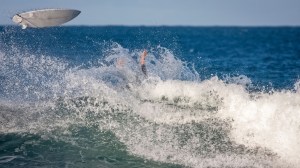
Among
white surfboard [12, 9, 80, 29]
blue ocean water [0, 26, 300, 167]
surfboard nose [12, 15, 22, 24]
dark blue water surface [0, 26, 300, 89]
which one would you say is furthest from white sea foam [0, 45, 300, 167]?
dark blue water surface [0, 26, 300, 89]

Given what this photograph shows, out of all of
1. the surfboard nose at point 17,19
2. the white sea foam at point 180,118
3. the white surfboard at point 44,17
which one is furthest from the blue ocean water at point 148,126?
the surfboard nose at point 17,19

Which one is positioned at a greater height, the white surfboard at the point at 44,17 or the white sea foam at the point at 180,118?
the white surfboard at the point at 44,17

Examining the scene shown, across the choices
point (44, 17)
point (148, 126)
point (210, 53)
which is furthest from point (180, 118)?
point (210, 53)

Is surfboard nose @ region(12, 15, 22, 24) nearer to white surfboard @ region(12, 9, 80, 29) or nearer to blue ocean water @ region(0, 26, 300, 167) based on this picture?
white surfboard @ region(12, 9, 80, 29)

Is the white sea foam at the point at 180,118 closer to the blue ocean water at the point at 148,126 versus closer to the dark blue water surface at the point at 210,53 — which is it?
the blue ocean water at the point at 148,126

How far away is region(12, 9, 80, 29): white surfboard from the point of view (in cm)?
1411

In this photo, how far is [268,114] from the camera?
9.26 m

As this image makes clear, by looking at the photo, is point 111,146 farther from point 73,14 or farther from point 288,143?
point 73,14

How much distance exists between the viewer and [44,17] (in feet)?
47.7

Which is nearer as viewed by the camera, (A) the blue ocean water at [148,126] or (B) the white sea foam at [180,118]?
(A) the blue ocean water at [148,126]

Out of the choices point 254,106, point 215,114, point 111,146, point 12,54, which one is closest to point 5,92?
point 111,146

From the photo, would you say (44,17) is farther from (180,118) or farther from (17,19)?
(180,118)

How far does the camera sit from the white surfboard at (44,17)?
14.1 meters

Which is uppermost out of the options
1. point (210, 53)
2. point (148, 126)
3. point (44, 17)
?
point (44, 17)
